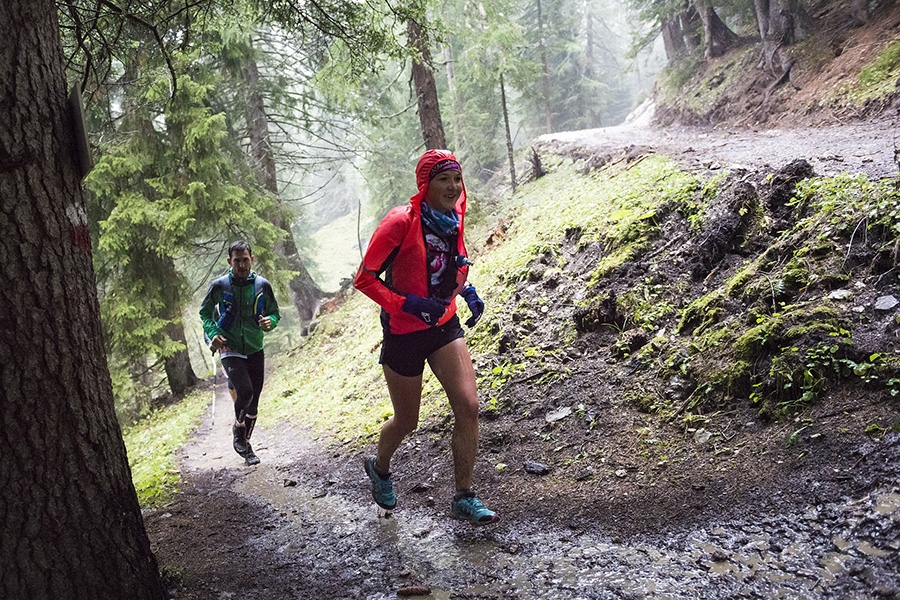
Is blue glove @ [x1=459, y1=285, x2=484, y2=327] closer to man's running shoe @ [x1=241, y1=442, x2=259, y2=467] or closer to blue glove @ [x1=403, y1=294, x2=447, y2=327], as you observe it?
blue glove @ [x1=403, y1=294, x2=447, y2=327]

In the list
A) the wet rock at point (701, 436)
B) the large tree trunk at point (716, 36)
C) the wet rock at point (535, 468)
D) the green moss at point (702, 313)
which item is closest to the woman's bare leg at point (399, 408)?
the wet rock at point (535, 468)

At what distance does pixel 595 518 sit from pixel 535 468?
3.03 feet

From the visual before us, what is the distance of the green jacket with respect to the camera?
627 cm

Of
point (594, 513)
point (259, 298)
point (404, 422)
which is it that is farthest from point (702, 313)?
point (259, 298)

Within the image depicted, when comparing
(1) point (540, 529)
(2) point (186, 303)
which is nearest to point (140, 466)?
(2) point (186, 303)

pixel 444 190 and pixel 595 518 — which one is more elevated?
pixel 444 190

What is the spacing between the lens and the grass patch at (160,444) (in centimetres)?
629

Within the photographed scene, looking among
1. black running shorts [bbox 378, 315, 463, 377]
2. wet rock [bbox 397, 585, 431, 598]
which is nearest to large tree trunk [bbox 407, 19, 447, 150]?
black running shorts [bbox 378, 315, 463, 377]

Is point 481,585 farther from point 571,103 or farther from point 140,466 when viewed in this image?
point 571,103

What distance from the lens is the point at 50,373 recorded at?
256cm

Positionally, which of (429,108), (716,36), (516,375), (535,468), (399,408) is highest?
(716,36)

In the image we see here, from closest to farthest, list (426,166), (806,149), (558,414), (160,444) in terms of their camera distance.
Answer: (426,166) < (558,414) < (806,149) < (160,444)

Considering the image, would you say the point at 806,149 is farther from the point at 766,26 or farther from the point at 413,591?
the point at 413,591

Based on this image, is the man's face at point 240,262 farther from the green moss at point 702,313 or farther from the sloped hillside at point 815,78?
the sloped hillside at point 815,78
